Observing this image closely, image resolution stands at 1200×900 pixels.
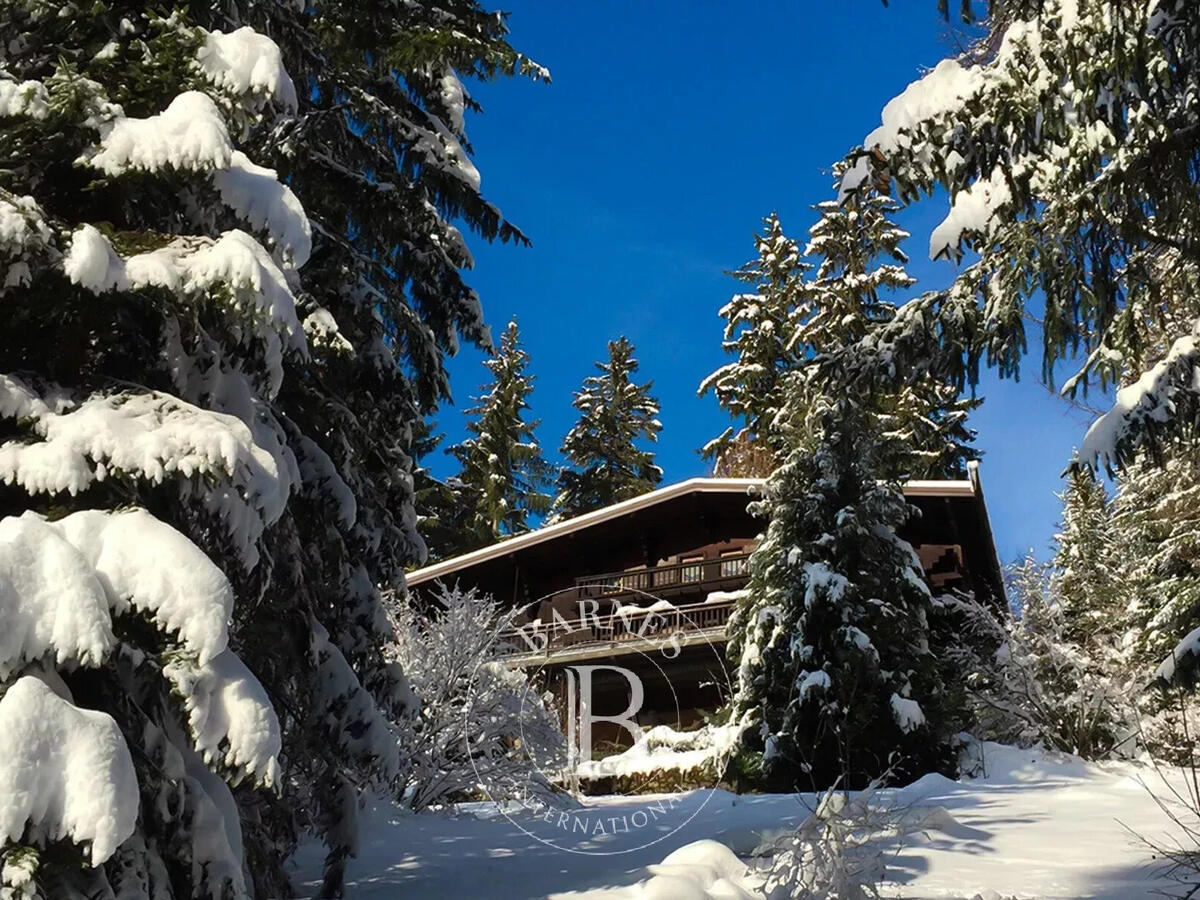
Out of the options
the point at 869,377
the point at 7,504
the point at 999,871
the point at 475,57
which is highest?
the point at 475,57

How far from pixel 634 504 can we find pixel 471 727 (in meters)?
13.9

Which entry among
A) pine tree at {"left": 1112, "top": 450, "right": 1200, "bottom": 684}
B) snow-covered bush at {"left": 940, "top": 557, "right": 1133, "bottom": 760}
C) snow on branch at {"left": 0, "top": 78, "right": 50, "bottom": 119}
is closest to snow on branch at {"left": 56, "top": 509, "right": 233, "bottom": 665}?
snow on branch at {"left": 0, "top": 78, "right": 50, "bottom": 119}

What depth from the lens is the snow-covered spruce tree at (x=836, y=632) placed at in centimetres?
1509

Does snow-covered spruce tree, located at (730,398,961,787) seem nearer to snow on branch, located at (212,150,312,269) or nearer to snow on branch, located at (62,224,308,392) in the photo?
snow on branch, located at (212,150,312,269)

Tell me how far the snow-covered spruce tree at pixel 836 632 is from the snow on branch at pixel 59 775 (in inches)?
445

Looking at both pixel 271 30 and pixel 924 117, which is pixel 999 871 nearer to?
pixel 924 117

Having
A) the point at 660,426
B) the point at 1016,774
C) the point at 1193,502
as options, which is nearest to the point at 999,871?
the point at 1016,774

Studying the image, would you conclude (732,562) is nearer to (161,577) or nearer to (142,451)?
(142,451)

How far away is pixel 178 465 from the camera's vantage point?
15.4 ft

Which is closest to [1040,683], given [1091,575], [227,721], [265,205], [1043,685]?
[1043,685]

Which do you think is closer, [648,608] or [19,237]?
[19,237]

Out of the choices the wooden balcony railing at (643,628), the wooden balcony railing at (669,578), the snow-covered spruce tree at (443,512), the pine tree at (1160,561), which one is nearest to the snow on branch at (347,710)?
the pine tree at (1160,561)

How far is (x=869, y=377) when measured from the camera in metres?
8.02

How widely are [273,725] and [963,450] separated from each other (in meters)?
35.7
